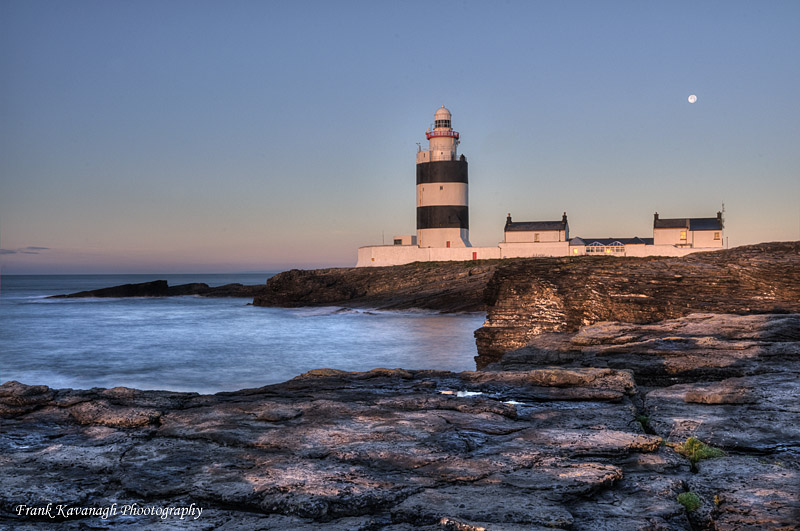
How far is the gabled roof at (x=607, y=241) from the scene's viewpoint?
53.5m

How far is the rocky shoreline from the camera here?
346 cm

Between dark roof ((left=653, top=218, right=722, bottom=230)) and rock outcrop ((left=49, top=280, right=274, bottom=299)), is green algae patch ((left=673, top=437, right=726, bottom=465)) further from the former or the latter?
rock outcrop ((left=49, top=280, right=274, bottom=299))

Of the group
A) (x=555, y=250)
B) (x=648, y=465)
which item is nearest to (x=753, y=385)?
(x=648, y=465)

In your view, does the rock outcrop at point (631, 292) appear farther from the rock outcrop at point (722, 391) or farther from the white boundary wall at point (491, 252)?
the white boundary wall at point (491, 252)

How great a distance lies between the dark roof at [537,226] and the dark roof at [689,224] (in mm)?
8045

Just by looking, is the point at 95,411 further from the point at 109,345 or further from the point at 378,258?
the point at 378,258

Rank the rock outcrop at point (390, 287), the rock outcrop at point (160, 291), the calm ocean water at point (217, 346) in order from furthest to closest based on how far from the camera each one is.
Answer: the rock outcrop at point (160, 291)
the rock outcrop at point (390, 287)
the calm ocean water at point (217, 346)

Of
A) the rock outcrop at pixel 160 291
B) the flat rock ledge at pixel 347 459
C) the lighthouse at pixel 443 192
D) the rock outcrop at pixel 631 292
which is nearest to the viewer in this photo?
the flat rock ledge at pixel 347 459

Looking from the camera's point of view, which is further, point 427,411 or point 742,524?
point 427,411

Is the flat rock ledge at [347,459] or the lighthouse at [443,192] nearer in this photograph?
the flat rock ledge at [347,459]

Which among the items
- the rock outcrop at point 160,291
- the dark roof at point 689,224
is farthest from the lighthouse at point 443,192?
the rock outcrop at point 160,291

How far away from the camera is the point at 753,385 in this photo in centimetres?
631

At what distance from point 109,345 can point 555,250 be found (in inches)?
1436

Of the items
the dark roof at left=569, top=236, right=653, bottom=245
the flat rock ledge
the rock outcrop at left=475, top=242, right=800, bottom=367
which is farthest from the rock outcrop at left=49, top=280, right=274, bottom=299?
the flat rock ledge
